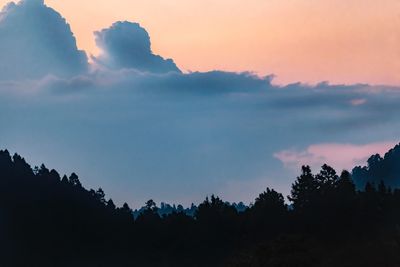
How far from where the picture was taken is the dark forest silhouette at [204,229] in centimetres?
6712

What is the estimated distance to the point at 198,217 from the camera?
304 ft

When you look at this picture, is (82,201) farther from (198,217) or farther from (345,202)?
(345,202)

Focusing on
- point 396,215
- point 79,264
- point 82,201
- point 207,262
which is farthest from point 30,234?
point 396,215

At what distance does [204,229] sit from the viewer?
88062 millimetres

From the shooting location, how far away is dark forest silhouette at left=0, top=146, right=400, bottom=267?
67.1 m

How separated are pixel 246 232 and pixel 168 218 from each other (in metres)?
13.2

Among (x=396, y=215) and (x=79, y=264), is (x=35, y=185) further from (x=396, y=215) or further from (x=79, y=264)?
(x=396, y=215)

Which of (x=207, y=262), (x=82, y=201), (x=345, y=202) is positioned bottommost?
(x=207, y=262)

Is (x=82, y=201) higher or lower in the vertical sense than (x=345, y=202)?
higher

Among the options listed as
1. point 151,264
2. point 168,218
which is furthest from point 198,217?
point 151,264

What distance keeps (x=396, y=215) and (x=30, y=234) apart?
48.5 meters

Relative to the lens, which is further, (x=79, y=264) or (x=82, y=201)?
(x=82, y=201)

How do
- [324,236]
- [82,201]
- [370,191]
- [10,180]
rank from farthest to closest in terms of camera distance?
[82,201] → [10,180] → [370,191] → [324,236]

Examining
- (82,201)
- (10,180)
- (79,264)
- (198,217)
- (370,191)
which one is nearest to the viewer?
(370,191)
